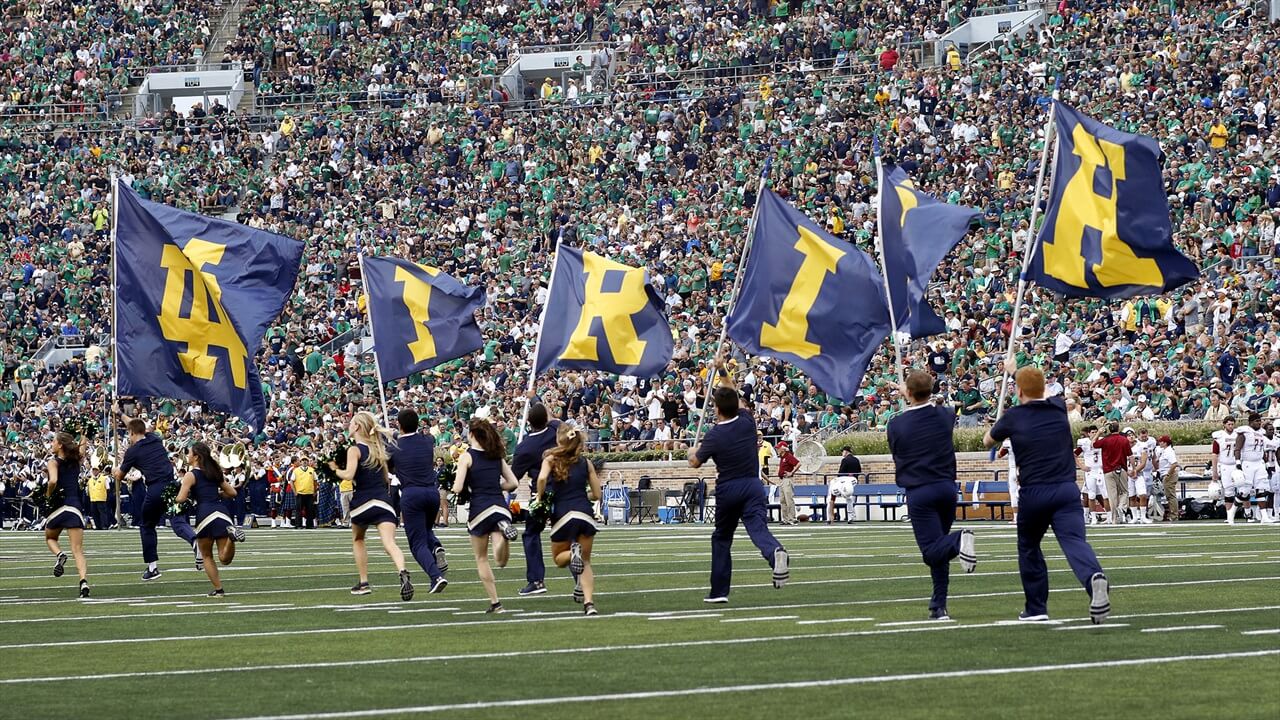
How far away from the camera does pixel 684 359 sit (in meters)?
41.8

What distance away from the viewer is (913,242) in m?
27.3

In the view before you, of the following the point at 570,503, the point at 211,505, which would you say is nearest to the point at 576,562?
the point at 570,503

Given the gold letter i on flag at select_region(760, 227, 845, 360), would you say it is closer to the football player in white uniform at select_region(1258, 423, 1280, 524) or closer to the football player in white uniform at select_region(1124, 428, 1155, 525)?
the football player in white uniform at select_region(1124, 428, 1155, 525)

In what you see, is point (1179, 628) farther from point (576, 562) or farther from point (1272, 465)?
point (1272, 465)

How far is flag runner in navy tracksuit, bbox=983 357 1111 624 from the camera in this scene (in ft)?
43.6

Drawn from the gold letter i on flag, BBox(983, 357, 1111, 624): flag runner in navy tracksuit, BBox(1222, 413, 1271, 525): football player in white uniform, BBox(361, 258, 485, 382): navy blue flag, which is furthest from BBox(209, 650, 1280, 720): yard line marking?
BBox(1222, 413, 1271, 525): football player in white uniform

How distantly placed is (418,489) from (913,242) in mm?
11315

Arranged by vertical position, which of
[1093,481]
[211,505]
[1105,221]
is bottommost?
[211,505]

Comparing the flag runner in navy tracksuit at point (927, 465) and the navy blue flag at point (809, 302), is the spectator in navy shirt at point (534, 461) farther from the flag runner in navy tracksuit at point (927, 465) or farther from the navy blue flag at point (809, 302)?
the navy blue flag at point (809, 302)

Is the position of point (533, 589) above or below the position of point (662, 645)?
above

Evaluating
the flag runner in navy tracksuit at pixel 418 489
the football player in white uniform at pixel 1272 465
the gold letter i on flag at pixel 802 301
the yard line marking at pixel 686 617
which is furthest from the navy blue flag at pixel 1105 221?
the yard line marking at pixel 686 617

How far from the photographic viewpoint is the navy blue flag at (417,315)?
90.6ft

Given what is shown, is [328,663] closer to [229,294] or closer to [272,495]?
[229,294]

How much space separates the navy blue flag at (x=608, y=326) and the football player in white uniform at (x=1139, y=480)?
22.9ft
